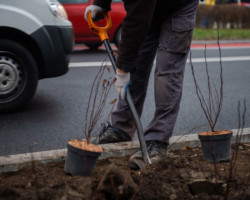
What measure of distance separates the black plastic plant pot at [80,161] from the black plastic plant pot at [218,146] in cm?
79

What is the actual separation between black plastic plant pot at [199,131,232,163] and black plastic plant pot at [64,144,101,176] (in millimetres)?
786

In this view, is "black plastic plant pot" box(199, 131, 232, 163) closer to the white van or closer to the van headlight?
the white van

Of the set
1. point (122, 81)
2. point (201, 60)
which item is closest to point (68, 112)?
point (122, 81)

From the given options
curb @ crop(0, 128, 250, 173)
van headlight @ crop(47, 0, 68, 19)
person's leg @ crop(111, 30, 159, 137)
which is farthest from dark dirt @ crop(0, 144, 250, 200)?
van headlight @ crop(47, 0, 68, 19)

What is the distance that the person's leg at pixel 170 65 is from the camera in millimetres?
3018

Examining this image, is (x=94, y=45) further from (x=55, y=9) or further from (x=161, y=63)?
(x=161, y=63)

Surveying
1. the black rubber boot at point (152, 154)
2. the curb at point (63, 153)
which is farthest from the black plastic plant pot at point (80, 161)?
the black rubber boot at point (152, 154)

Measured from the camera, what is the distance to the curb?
288cm

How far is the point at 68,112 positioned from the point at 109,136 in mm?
1639

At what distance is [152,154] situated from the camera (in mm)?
3021

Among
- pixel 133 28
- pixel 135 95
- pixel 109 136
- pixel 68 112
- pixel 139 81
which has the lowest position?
pixel 68 112

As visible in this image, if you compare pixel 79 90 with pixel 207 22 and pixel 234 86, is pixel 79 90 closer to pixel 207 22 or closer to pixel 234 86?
pixel 234 86

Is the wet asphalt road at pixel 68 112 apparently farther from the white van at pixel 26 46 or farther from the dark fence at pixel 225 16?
the dark fence at pixel 225 16

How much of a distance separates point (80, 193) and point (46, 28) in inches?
115
